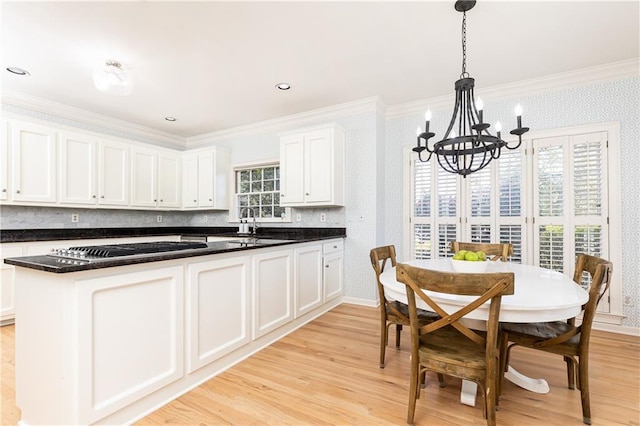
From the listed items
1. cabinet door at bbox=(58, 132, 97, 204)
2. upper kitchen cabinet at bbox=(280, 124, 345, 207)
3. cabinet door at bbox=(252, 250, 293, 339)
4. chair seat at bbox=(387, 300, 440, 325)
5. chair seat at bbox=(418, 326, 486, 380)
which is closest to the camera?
chair seat at bbox=(418, 326, 486, 380)

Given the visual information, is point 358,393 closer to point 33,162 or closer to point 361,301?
point 361,301

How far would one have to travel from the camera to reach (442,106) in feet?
12.4

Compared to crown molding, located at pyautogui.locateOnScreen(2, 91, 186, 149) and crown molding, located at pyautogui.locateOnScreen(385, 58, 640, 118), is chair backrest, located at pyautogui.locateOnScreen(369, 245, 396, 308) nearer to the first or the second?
crown molding, located at pyautogui.locateOnScreen(385, 58, 640, 118)

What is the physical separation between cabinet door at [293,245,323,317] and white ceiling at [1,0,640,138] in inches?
73.9

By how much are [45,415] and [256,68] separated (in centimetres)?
296

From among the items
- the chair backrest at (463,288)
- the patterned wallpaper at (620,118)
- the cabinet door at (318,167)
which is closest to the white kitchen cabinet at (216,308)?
the chair backrest at (463,288)

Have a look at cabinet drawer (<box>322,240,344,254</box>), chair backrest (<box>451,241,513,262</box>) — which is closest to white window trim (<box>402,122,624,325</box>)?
chair backrest (<box>451,241,513,262</box>)

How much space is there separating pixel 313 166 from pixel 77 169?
299cm

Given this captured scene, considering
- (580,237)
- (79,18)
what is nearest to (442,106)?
(580,237)

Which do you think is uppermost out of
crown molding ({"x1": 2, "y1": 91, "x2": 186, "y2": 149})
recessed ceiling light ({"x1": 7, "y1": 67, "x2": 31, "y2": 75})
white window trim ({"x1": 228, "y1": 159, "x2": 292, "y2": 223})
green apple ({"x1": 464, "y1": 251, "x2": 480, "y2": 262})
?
recessed ceiling light ({"x1": 7, "y1": 67, "x2": 31, "y2": 75})

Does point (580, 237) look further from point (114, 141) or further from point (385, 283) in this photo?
point (114, 141)

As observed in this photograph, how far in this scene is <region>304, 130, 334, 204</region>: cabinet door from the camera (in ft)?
12.6

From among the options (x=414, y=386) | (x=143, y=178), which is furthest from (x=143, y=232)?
(x=414, y=386)

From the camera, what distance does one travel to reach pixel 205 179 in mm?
4953
